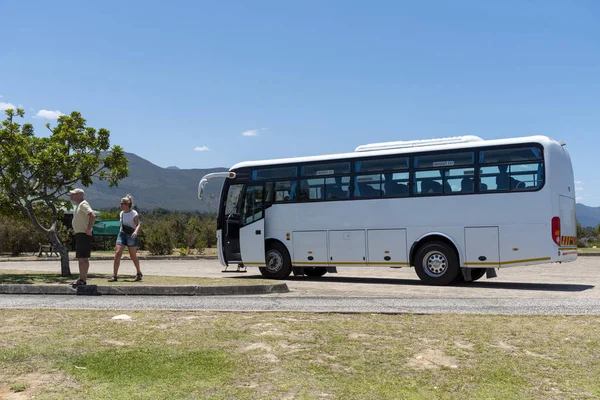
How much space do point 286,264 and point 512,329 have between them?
36.2ft

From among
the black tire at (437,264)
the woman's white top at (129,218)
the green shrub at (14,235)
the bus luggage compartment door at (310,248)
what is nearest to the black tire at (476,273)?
the black tire at (437,264)

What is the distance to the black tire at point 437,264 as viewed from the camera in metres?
15.8

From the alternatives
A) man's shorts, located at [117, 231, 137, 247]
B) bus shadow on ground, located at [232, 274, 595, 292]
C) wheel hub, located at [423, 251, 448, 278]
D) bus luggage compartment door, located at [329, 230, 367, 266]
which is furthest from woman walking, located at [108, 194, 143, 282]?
wheel hub, located at [423, 251, 448, 278]

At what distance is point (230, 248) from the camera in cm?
1947

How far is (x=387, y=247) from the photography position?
16.8 meters

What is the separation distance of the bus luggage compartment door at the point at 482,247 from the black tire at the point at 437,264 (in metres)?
0.37

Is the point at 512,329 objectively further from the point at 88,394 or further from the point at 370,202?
the point at 370,202

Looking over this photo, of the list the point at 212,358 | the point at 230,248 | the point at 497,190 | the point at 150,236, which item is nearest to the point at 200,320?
the point at 212,358

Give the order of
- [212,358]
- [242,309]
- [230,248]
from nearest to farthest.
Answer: [212,358], [242,309], [230,248]

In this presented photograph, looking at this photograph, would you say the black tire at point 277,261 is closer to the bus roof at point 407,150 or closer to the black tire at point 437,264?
the bus roof at point 407,150

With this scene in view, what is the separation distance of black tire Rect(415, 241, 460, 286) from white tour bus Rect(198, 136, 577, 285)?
0.02 metres

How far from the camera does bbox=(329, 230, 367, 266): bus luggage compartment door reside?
17.2 meters

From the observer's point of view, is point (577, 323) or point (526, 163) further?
point (526, 163)

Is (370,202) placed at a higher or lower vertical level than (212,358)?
higher
